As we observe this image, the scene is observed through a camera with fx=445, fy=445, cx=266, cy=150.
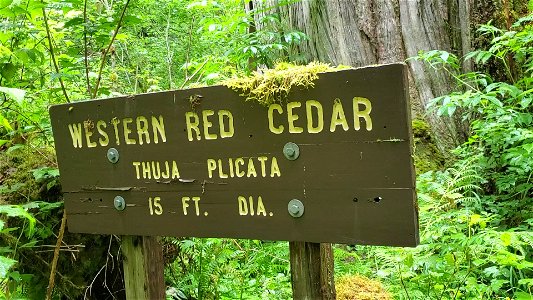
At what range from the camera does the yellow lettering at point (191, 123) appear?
1.75 metres

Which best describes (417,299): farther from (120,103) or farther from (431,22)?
(431,22)

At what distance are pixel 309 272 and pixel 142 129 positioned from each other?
91 cm

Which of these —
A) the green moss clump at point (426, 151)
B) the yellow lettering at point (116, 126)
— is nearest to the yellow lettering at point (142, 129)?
the yellow lettering at point (116, 126)

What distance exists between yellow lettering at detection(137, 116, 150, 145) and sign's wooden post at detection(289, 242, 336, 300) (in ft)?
2.48

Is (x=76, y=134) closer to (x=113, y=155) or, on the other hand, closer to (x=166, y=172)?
(x=113, y=155)

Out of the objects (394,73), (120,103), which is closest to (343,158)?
(394,73)

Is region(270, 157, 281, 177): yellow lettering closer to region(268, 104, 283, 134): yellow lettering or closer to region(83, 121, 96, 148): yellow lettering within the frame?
region(268, 104, 283, 134): yellow lettering

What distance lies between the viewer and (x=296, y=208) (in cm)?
156

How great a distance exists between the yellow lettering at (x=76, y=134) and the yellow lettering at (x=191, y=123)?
2.06 feet

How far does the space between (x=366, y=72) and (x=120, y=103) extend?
3.57 ft

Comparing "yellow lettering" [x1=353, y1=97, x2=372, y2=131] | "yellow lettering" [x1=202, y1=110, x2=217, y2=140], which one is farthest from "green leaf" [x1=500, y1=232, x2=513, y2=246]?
"yellow lettering" [x1=202, y1=110, x2=217, y2=140]

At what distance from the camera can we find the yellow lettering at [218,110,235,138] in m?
1.67

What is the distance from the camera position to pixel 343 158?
147cm

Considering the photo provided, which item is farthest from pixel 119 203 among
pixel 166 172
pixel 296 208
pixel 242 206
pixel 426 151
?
pixel 426 151
